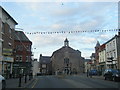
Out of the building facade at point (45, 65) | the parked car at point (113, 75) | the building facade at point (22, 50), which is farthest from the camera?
the building facade at point (45, 65)

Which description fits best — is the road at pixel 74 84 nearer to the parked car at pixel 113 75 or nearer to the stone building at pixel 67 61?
the parked car at pixel 113 75

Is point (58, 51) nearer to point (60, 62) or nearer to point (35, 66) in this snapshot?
point (60, 62)

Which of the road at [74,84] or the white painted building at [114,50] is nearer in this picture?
the road at [74,84]

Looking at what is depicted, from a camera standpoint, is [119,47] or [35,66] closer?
[35,66]

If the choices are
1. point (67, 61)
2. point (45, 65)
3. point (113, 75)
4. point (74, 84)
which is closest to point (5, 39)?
point (74, 84)

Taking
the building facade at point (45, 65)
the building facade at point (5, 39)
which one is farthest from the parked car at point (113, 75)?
the building facade at point (45, 65)

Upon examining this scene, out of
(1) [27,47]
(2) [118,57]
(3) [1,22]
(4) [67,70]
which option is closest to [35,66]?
(3) [1,22]

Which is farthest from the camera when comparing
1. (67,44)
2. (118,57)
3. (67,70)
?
(67,44)

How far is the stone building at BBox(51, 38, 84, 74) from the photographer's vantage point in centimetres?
9294

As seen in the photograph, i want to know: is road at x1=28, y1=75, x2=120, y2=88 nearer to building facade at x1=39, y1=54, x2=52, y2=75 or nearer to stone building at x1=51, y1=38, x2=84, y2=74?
stone building at x1=51, y1=38, x2=84, y2=74

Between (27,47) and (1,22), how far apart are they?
31123mm

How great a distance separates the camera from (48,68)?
10825 cm

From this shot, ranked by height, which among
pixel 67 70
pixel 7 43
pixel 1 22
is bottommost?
pixel 67 70

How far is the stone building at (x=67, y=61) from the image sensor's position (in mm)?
92938
